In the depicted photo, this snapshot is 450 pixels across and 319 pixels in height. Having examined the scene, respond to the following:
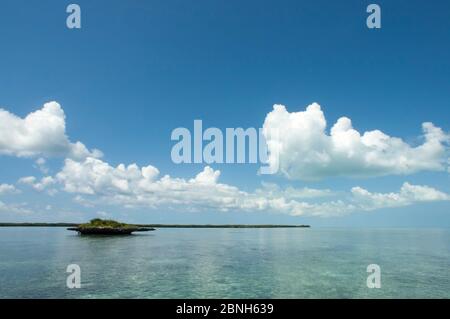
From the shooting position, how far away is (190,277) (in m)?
37.4

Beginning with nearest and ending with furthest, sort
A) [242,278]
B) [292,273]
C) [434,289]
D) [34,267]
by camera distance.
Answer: [434,289]
[242,278]
[292,273]
[34,267]

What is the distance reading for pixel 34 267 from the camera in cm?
4378
